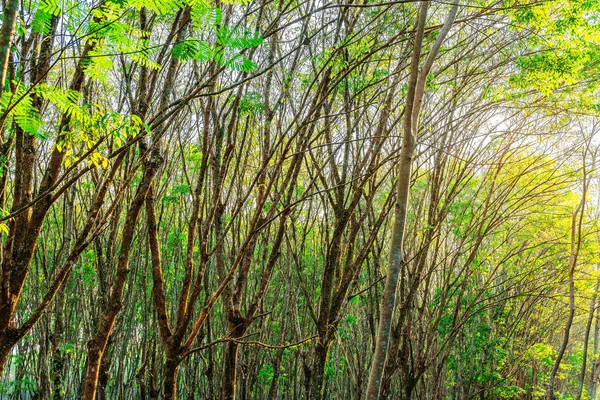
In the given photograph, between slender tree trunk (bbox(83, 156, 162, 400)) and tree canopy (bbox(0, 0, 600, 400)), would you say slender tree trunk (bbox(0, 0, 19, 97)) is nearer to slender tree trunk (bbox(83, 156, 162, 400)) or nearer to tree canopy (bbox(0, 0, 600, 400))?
tree canopy (bbox(0, 0, 600, 400))

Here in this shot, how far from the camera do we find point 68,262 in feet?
10.8

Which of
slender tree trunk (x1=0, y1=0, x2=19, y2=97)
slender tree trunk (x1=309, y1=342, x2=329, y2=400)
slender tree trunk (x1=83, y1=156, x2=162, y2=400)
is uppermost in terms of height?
slender tree trunk (x1=0, y1=0, x2=19, y2=97)

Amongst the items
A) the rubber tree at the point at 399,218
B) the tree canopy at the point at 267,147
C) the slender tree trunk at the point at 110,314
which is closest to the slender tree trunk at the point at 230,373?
the tree canopy at the point at 267,147

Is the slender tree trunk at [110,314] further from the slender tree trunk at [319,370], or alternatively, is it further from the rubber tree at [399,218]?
the slender tree trunk at [319,370]

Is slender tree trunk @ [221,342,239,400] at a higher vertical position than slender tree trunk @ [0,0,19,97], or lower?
lower

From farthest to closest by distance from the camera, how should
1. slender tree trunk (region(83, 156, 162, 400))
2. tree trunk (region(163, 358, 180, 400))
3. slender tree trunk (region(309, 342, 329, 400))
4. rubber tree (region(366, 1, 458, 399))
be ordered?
slender tree trunk (region(309, 342, 329, 400)) → tree trunk (region(163, 358, 180, 400)) → slender tree trunk (region(83, 156, 162, 400)) → rubber tree (region(366, 1, 458, 399))

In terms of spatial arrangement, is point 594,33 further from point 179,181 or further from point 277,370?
point 179,181

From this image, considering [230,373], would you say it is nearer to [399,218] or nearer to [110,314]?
[110,314]

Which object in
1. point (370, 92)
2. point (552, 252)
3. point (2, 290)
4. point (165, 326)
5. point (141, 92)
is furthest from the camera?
point (552, 252)

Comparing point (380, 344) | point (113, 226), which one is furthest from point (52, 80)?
point (380, 344)

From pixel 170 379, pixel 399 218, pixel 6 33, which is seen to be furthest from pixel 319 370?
pixel 6 33

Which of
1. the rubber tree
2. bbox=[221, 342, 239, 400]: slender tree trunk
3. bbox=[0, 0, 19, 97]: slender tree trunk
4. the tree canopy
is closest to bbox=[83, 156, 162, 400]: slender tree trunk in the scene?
the tree canopy

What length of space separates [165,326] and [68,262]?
968 mm

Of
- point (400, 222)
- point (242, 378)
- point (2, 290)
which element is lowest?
point (242, 378)
